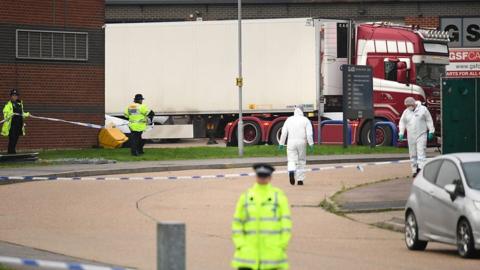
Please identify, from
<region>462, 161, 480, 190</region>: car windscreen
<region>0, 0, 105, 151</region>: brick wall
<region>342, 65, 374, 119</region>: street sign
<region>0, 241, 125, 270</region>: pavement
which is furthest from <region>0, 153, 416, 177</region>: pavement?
<region>462, 161, 480, 190</region>: car windscreen

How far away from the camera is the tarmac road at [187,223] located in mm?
15531

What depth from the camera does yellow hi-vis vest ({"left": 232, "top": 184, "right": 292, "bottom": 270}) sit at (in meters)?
10.1

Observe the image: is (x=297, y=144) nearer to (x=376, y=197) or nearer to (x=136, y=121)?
(x=376, y=197)

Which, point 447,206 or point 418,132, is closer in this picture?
point 447,206

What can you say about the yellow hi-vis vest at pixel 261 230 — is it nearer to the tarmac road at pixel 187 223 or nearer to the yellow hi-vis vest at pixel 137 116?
the tarmac road at pixel 187 223

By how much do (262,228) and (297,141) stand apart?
53.4 ft

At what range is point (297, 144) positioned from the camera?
26438 millimetres

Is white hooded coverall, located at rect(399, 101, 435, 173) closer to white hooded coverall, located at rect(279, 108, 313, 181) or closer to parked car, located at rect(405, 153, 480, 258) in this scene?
white hooded coverall, located at rect(279, 108, 313, 181)

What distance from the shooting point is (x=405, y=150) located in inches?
1503

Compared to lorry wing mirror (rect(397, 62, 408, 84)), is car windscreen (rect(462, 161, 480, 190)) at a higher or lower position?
lower

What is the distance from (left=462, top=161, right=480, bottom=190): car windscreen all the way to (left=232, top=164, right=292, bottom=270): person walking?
19.4ft

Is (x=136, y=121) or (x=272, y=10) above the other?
(x=272, y=10)

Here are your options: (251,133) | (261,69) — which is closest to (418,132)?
(251,133)

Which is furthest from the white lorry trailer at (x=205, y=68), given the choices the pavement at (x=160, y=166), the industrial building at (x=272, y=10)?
the industrial building at (x=272, y=10)
